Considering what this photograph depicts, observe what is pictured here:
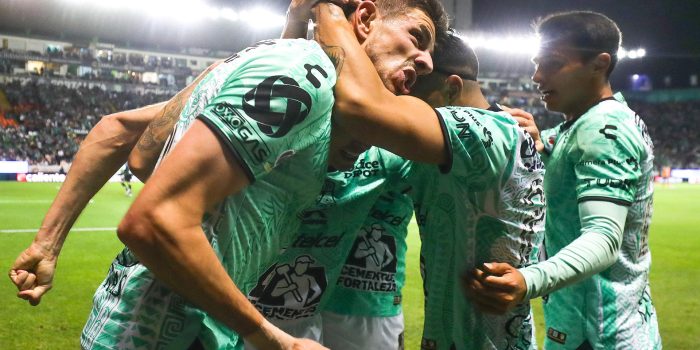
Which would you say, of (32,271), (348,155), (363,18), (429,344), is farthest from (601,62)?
(32,271)

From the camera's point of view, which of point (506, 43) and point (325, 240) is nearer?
point (325, 240)

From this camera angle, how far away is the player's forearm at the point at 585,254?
1.89 m

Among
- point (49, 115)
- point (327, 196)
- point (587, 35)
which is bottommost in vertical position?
point (327, 196)

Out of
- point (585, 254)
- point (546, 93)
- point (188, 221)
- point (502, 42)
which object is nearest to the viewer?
point (188, 221)

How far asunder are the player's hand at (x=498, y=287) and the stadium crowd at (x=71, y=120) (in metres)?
31.3

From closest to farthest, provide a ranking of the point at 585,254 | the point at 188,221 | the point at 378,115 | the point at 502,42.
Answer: the point at 188,221, the point at 378,115, the point at 585,254, the point at 502,42

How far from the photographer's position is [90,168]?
6.93 ft

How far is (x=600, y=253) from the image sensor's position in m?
2.04

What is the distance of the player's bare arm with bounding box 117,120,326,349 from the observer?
122 cm

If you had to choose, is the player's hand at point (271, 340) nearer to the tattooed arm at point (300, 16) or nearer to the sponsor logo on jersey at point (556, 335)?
the tattooed arm at point (300, 16)

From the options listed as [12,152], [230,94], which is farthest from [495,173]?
[12,152]

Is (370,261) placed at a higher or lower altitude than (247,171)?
lower

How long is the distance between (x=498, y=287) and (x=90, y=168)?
1.37 m

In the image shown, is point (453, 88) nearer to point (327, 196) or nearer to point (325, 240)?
point (327, 196)
